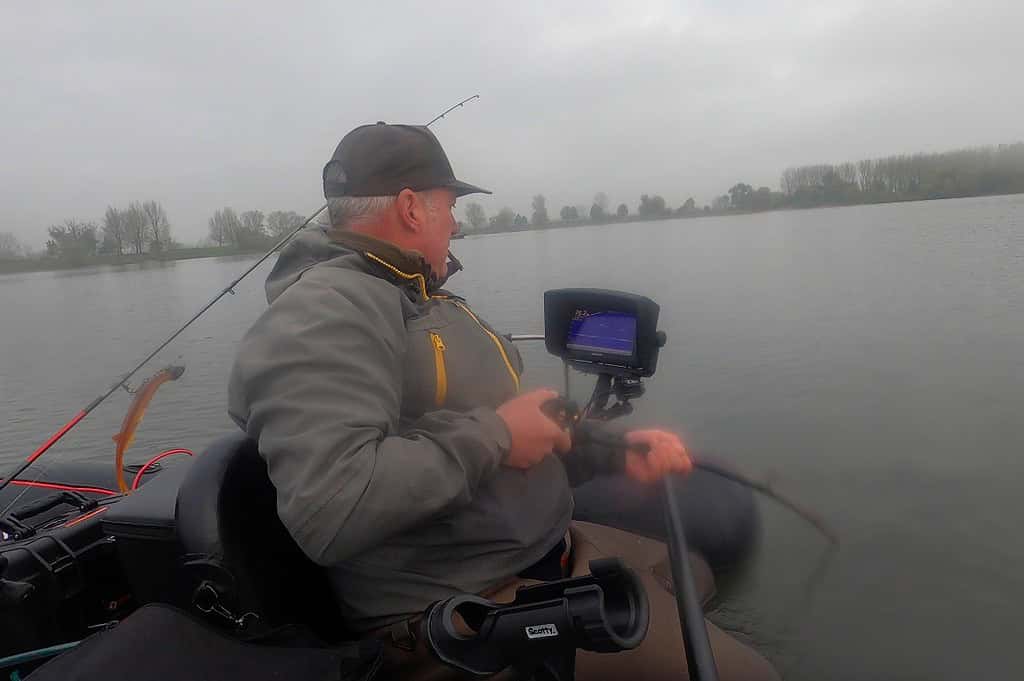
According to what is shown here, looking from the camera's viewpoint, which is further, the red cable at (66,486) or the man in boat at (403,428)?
the red cable at (66,486)

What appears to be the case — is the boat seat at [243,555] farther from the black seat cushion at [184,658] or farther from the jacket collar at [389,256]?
the jacket collar at [389,256]

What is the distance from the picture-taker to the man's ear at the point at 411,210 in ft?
5.04

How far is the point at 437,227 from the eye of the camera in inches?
63.7

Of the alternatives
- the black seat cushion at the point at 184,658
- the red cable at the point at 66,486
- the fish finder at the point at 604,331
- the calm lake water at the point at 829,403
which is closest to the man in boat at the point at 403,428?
the black seat cushion at the point at 184,658

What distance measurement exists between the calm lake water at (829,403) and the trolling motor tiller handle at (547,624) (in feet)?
4.64

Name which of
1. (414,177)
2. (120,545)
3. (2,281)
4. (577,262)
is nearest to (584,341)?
(414,177)

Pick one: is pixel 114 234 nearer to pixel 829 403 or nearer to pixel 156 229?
pixel 156 229

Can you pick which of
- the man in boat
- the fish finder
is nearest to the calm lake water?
the fish finder

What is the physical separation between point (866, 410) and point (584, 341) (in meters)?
3.90

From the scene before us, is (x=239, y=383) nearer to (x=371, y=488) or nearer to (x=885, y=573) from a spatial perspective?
(x=371, y=488)

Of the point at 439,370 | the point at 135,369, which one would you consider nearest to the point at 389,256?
the point at 439,370

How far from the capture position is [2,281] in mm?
22891

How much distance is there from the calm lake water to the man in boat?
105 centimetres

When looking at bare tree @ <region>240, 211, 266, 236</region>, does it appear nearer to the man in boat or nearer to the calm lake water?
the calm lake water
